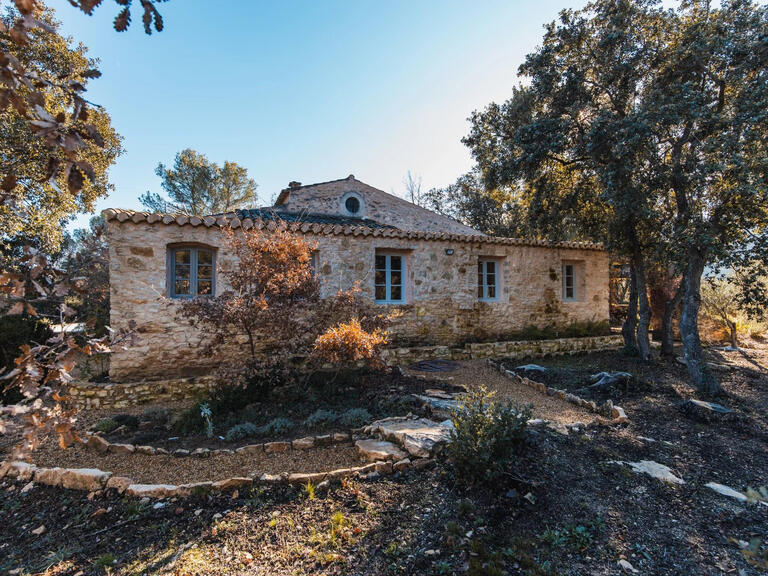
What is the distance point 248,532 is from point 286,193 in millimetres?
12072

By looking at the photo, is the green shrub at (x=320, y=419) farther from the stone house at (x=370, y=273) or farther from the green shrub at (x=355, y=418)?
the stone house at (x=370, y=273)

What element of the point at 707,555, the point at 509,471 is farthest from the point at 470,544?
the point at 707,555

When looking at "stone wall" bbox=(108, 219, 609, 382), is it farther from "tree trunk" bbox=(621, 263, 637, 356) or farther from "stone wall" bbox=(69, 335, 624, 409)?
"tree trunk" bbox=(621, 263, 637, 356)

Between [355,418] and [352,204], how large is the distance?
9592 mm

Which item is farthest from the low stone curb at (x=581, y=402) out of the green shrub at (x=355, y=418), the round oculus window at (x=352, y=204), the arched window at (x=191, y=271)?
the round oculus window at (x=352, y=204)

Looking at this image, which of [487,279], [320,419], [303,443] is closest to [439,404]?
[320,419]

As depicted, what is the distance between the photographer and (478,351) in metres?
8.76

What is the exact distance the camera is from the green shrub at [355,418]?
4.68 m

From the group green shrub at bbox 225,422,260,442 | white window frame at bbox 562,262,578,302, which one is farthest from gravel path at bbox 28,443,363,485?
white window frame at bbox 562,262,578,302

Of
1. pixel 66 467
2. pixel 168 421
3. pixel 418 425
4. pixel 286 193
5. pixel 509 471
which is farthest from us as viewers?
pixel 286 193

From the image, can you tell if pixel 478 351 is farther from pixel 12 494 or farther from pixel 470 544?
pixel 12 494

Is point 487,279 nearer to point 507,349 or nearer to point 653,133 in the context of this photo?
point 507,349

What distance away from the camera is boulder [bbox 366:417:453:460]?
368 cm

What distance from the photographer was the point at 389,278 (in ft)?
28.0
